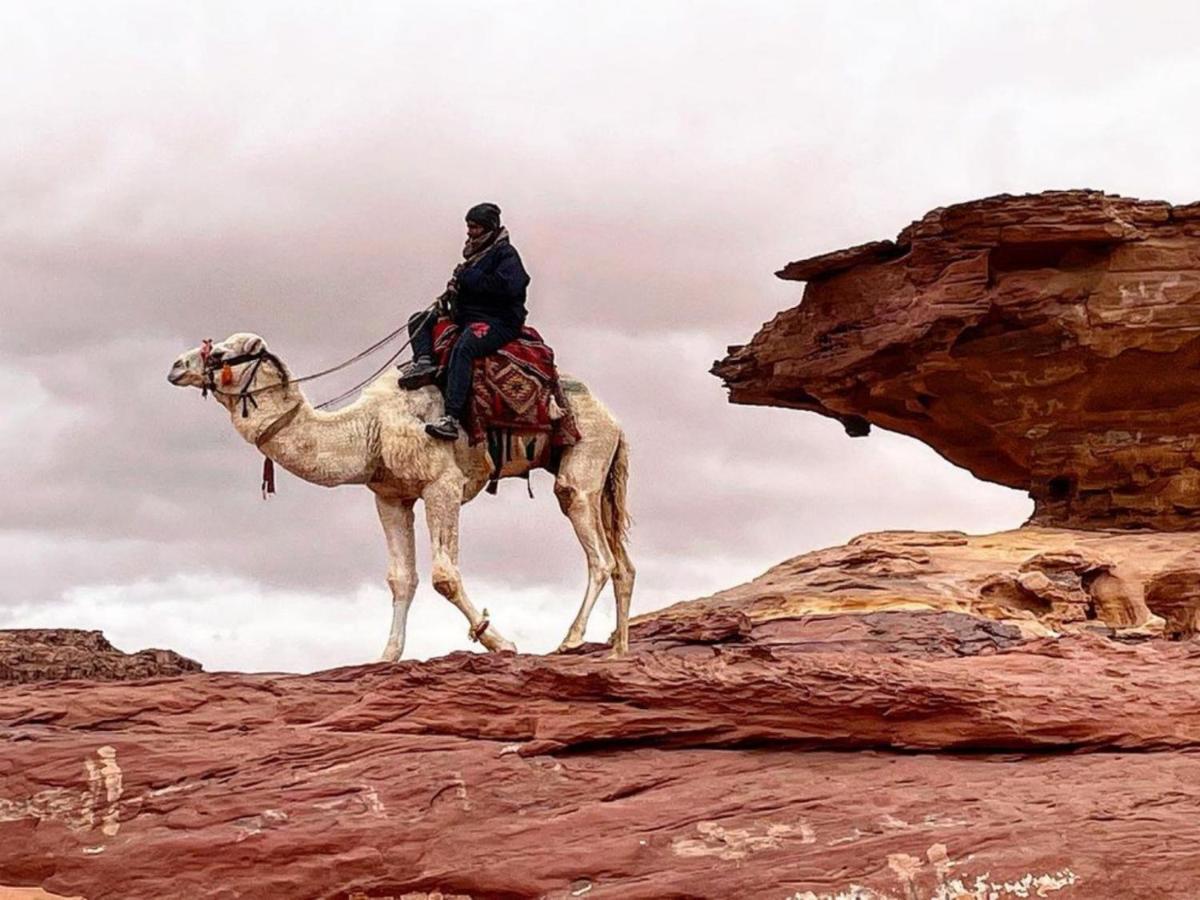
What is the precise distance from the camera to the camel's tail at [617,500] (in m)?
12.6

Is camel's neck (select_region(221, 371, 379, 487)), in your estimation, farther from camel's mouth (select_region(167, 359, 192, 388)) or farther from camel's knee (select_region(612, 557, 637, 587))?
camel's knee (select_region(612, 557, 637, 587))

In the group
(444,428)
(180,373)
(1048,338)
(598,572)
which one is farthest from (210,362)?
(1048,338)

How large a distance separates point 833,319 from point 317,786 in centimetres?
1260

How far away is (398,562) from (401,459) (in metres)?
0.83

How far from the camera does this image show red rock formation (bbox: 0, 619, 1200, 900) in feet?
29.0

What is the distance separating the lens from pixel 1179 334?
18.5 meters

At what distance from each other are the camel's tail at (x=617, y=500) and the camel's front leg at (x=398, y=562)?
166 cm

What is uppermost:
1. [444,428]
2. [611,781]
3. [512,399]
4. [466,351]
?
[466,351]

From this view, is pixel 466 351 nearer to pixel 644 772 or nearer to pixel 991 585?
pixel 644 772

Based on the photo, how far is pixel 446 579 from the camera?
11.5 meters

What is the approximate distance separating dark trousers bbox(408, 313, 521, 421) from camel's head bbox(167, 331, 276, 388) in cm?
148

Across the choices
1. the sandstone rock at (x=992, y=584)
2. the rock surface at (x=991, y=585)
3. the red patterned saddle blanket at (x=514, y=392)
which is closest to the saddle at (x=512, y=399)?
the red patterned saddle blanket at (x=514, y=392)

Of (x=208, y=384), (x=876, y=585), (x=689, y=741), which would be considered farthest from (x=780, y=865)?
(x=876, y=585)

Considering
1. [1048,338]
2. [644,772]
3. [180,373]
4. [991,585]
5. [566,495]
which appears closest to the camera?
[644,772]
